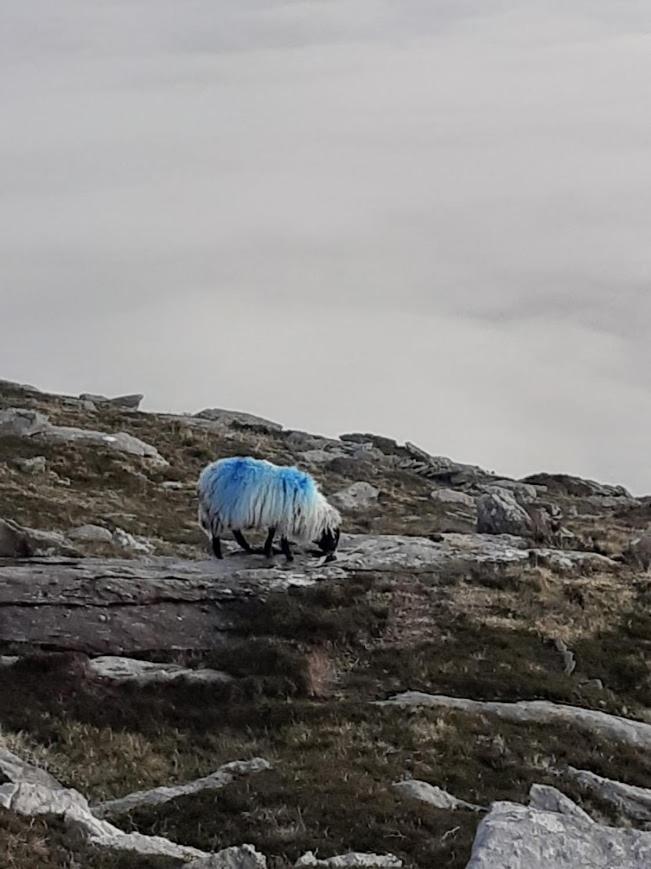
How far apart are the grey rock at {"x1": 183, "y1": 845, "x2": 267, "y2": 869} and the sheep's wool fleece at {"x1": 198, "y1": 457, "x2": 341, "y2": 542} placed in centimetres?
1494

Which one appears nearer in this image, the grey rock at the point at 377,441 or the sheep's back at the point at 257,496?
the sheep's back at the point at 257,496

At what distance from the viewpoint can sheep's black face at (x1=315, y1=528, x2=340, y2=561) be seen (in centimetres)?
2958

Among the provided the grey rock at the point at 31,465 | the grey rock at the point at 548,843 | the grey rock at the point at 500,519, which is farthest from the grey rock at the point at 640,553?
the grey rock at the point at 31,465

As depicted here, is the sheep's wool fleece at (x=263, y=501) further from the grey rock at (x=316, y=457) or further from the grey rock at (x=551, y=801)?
the grey rock at (x=316, y=457)

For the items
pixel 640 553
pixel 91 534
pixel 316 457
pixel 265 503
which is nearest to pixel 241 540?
pixel 265 503

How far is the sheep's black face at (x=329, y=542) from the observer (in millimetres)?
29578

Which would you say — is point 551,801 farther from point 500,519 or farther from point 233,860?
point 500,519

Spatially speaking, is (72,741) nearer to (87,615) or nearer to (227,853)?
(87,615)

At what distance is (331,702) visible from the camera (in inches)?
938

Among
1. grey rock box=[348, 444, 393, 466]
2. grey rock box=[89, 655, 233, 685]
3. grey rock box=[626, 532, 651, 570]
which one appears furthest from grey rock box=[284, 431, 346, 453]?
grey rock box=[89, 655, 233, 685]

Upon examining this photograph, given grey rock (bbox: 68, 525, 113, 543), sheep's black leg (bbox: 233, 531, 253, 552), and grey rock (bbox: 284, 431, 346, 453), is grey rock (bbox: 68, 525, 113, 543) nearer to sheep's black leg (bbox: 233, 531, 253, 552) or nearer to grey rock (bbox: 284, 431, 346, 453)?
sheep's black leg (bbox: 233, 531, 253, 552)

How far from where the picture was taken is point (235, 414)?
97.4m

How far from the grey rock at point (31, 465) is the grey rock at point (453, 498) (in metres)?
21.2

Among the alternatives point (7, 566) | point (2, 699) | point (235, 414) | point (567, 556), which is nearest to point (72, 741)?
point (2, 699)
